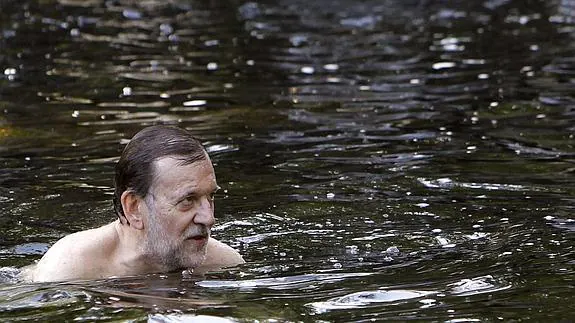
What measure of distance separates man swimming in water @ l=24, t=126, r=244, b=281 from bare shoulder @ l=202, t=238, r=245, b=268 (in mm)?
90

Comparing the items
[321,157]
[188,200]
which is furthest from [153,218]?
[321,157]

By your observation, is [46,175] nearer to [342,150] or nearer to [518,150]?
[342,150]

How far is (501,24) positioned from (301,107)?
934 cm

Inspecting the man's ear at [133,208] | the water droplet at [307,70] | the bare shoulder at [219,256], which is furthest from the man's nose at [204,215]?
the water droplet at [307,70]

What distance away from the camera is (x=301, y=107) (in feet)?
46.6

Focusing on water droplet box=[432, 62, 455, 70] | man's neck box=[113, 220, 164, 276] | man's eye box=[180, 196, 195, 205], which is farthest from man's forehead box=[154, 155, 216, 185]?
water droplet box=[432, 62, 455, 70]

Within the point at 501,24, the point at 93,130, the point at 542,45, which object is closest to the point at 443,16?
the point at 501,24

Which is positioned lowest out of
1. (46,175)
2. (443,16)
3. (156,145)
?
(443,16)

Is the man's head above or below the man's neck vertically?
above

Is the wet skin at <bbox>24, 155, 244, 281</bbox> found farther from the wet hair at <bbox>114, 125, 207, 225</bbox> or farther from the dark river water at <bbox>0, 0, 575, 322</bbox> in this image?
the dark river water at <bbox>0, 0, 575, 322</bbox>

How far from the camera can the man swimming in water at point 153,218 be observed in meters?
6.95

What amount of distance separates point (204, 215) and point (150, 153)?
488 mm

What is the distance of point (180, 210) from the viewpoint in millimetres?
6945

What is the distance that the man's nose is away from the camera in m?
6.89
